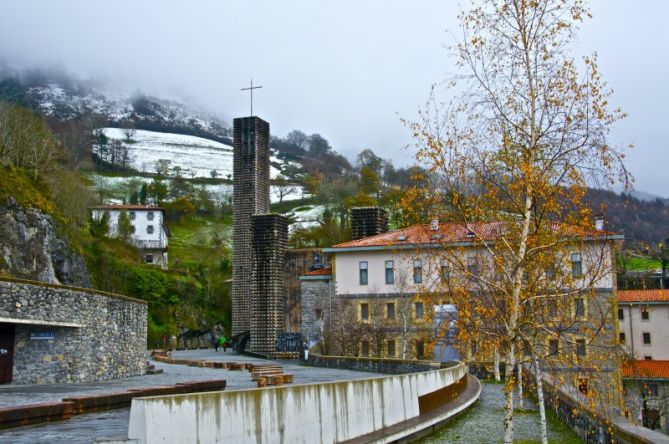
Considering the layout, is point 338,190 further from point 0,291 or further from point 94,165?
point 0,291

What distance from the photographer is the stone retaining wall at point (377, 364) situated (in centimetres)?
2516

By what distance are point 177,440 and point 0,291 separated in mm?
14645

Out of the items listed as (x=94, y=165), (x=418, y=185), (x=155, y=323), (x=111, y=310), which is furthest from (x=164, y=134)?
(x=418, y=185)

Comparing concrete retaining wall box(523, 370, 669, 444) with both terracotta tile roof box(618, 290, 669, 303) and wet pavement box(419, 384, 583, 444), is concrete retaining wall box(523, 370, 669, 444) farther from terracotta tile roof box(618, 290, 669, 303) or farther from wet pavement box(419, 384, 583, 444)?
terracotta tile roof box(618, 290, 669, 303)

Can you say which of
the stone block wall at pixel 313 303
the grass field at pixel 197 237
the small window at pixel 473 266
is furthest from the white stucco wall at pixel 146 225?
the small window at pixel 473 266

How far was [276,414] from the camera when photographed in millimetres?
8078

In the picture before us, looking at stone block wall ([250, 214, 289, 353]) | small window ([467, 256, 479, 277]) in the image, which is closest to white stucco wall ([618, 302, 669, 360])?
stone block wall ([250, 214, 289, 353])

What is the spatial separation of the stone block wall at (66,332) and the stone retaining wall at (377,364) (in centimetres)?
956

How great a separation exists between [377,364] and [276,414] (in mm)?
21263

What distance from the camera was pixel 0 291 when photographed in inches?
758

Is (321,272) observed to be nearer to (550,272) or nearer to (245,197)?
(245,197)

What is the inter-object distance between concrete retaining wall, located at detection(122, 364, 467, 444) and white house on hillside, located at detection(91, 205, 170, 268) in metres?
75.0

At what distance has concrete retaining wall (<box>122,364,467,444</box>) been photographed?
21.7 feet

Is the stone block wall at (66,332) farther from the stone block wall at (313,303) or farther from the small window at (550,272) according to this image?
the stone block wall at (313,303)
